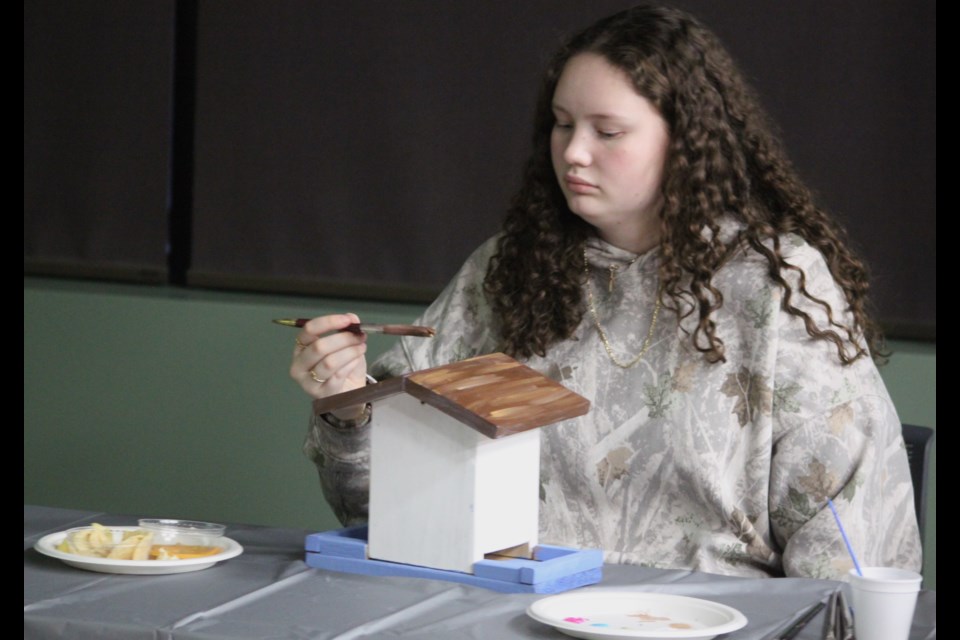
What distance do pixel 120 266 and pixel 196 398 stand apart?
428mm

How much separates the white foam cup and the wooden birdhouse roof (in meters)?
0.42

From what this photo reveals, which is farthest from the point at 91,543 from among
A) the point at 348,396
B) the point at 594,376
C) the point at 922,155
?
the point at 922,155

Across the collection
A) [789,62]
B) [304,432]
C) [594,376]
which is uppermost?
[789,62]

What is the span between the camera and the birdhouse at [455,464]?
151 centimetres

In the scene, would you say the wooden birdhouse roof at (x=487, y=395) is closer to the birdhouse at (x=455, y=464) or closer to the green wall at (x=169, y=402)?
the birdhouse at (x=455, y=464)

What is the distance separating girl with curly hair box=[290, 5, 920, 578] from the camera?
189cm

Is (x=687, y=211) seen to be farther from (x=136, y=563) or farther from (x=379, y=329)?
(x=136, y=563)

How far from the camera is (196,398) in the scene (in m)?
3.40

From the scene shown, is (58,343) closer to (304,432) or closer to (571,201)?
(304,432)

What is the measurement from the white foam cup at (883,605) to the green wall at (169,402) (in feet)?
6.52

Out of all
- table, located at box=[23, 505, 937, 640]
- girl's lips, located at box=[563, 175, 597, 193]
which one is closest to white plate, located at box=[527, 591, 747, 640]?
table, located at box=[23, 505, 937, 640]

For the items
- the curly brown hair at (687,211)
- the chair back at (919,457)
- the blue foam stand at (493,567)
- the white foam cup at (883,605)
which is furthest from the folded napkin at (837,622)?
the chair back at (919,457)

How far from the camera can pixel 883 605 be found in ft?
4.07

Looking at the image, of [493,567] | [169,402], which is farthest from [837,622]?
[169,402]
